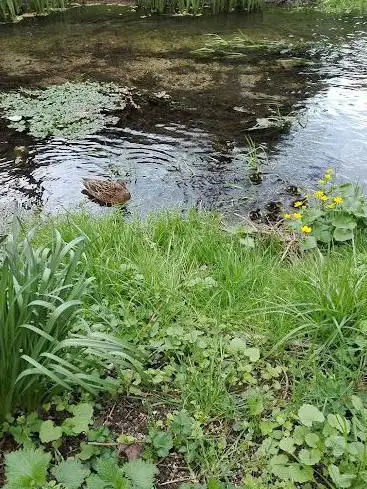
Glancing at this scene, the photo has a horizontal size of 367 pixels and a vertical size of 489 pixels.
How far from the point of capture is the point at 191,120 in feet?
20.4

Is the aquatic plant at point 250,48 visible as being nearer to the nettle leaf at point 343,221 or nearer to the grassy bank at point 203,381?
the nettle leaf at point 343,221

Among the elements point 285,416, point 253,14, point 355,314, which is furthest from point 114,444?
point 253,14

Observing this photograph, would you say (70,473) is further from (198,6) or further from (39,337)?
(198,6)

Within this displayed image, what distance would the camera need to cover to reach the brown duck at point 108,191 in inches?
177

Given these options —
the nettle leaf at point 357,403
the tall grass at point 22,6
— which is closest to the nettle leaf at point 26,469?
the nettle leaf at point 357,403

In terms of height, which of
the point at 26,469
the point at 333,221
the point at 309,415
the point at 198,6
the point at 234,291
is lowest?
the point at 333,221

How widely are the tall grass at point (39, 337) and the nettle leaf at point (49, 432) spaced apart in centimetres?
13

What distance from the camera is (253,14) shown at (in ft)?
39.0

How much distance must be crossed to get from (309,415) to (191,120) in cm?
496

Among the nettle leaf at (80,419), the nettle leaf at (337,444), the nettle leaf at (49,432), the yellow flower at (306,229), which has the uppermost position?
the nettle leaf at (49,432)

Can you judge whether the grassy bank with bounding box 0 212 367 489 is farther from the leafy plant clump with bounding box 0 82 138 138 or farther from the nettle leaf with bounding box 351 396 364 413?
the leafy plant clump with bounding box 0 82 138 138

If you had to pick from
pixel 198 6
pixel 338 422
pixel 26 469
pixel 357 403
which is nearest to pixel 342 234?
pixel 357 403

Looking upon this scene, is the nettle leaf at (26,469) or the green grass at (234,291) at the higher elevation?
the nettle leaf at (26,469)

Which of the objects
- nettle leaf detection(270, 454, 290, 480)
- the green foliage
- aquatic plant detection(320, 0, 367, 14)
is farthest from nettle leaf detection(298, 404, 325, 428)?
aquatic plant detection(320, 0, 367, 14)
